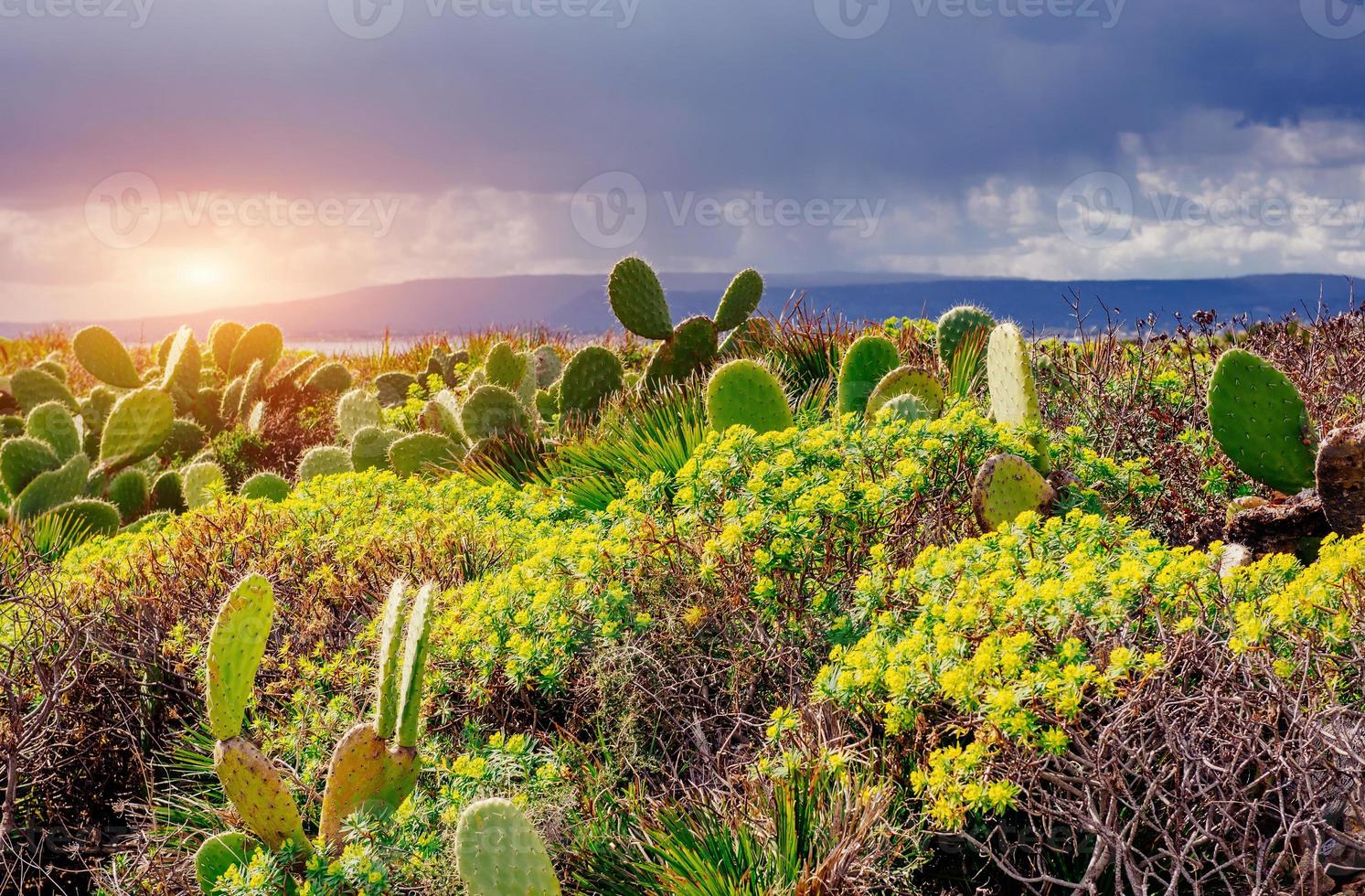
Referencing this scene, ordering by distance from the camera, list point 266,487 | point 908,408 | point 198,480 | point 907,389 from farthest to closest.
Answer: point 198,480
point 266,487
point 907,389
point 908,408

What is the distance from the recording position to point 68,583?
6.24 meters

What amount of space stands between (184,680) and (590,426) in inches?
149

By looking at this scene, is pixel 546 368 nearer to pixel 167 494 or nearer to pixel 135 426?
pixel 167 494

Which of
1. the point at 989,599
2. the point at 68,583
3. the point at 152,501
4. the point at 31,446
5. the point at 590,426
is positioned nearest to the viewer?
the point at 989,599

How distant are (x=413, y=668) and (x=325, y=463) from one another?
598 cm

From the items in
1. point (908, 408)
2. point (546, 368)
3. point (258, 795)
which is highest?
point (546, 368)

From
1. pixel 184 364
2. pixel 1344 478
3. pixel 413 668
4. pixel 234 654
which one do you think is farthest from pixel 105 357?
pixel 1344 478

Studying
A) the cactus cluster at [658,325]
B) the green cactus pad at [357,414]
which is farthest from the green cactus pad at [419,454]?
the cactus cluster at [658,325]

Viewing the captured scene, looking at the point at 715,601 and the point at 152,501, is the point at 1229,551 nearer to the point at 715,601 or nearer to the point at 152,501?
the point at 715,601

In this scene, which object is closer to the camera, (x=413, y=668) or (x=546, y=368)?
(x=413, y=668)

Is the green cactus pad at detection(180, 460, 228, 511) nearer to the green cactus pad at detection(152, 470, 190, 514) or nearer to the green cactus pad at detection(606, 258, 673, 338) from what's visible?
the green cactus pad at detection(152, 470, 190, 514)

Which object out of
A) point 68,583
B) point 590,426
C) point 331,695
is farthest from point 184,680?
point 590,426

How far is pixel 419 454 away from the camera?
28.5 feet

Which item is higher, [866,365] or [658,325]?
[658,325]
